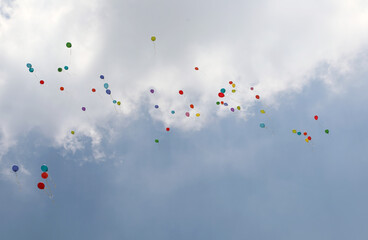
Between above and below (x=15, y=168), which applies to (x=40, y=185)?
below

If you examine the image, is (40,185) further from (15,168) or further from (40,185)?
(15,168)

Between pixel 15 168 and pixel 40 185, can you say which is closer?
pixel 40 185

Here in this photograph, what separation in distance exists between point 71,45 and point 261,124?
14587mm

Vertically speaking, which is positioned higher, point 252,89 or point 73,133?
point 252,89

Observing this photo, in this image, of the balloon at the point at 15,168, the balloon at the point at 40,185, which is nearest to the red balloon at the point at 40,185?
the balloon at the point at 40,185

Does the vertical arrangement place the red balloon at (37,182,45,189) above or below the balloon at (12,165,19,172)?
below

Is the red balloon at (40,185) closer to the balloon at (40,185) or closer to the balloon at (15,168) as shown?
the balloon at (40,185)

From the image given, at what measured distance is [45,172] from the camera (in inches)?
658

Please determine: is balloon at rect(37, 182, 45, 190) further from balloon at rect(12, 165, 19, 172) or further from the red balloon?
balloon at rect(12, 165, 19, 172)

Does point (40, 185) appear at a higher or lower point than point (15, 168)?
lower

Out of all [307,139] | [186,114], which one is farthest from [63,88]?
[307,139]

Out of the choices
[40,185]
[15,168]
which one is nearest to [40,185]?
[40,185]

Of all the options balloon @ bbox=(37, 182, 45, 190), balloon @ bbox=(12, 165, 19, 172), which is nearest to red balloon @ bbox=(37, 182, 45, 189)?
balloon @ bbox=(37, 182, 45, 190)

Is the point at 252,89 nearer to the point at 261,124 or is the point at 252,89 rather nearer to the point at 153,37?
the point at 261,124
